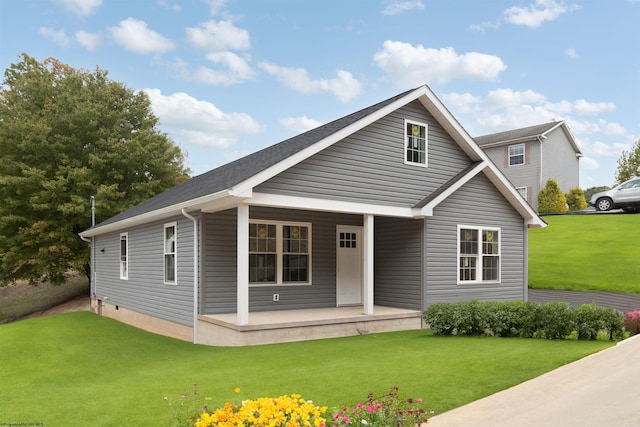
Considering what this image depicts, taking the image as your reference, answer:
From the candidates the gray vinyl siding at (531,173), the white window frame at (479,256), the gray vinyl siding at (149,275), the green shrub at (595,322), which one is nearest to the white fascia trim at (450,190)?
the white window frame at (479,256)

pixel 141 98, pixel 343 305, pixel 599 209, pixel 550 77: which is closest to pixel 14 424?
pixel 343 305

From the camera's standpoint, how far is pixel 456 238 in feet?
45.5

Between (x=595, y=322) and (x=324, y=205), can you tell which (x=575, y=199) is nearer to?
(x=595, y=322)

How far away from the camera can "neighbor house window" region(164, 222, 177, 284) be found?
13039 mm

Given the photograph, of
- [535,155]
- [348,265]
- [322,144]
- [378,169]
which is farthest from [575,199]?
[322,144]

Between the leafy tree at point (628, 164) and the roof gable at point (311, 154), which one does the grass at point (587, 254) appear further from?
the leafy tree at point (628, 164)

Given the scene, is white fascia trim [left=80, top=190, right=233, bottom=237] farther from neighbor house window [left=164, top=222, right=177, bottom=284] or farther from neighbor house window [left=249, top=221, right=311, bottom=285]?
neighbor house window [left=249, top=221, right=311, bottom=285]

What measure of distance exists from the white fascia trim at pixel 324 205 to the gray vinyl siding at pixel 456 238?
1011 millimetres

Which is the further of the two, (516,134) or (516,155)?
(516,134)

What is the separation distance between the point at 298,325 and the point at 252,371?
2971 mm

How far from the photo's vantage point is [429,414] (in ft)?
17.5

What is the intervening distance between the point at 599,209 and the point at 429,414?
3068 cm

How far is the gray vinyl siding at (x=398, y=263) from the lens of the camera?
1327 centimetres

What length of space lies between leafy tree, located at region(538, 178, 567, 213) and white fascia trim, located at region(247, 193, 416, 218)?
2342 cm
